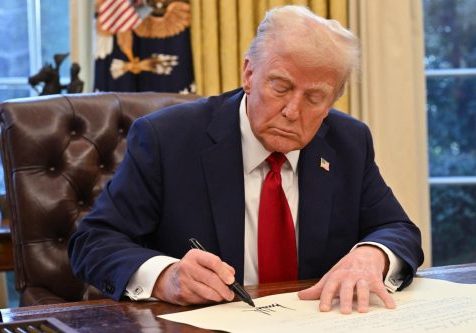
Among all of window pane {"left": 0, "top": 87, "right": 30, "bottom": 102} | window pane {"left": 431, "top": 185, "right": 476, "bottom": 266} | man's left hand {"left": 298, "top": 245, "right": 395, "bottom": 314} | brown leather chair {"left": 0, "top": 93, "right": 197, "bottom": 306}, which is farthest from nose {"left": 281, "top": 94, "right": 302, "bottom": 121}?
window pane {"left": 431, "top": 185, "right": 476, "bottom": 266}

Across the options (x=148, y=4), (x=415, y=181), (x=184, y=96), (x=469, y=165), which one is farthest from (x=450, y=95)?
(x=184, y=96)

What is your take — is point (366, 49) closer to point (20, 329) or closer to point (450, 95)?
point (450, 95)

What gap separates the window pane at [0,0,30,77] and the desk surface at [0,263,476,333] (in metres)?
2.78

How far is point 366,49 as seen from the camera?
4094mm

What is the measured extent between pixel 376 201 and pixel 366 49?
1.87 meters

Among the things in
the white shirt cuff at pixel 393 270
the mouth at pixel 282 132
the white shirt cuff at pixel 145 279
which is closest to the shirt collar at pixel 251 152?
the mouth at pixel 282 132

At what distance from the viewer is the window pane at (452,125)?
180 inches

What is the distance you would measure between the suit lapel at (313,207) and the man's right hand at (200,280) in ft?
1.68

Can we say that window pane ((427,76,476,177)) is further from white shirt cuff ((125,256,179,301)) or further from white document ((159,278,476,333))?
white shirt cuff ((125,256,179,301))

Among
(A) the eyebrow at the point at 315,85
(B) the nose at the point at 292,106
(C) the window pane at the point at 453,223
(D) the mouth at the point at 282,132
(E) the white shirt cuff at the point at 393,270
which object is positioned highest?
(A) the eyebrow at the point at 315,85

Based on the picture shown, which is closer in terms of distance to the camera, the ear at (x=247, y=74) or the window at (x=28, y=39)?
the ear at (x=247, y=74)

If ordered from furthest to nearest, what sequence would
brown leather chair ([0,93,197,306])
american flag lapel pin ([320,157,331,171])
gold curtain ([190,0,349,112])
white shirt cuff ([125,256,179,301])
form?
gold curtain ([190,0,349,112]) → brown leather chair ([0,93,197,306]) → american flag lapel pin ([320,157,331,171]) → white shirt cuff ([125,256,179,301])

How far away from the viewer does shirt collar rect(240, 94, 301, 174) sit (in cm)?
221
